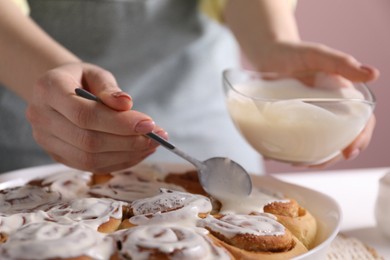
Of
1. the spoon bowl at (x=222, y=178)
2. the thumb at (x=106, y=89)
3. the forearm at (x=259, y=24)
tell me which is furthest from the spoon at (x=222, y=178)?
the forearm at (x=259, y=24)

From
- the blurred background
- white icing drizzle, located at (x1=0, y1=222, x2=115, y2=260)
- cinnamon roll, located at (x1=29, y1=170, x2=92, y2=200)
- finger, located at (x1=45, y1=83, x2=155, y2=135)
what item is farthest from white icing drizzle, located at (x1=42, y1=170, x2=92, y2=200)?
the blurred background

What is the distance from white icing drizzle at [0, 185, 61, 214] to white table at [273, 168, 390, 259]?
421mm

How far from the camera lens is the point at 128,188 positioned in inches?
36.2

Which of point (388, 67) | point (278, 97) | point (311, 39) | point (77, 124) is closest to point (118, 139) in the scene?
point (77, 124)

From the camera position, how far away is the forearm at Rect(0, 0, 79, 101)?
3.34ft

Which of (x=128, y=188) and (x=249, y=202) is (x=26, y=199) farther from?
(x=249, y=202)

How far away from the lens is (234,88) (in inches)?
43.1

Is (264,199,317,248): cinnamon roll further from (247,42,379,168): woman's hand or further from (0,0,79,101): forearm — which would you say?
(0,0,79,101): forearm

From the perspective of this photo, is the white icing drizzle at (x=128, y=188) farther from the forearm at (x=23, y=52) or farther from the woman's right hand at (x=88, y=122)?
the forearm at (x=23, y=52)

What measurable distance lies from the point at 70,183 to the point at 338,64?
478 mm

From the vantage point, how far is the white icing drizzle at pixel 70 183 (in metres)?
0.91

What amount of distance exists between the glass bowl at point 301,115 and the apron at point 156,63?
335 millimetres

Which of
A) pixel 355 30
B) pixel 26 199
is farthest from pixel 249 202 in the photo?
pixel 355 30

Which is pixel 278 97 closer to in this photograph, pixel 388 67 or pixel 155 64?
pixel 155 64
